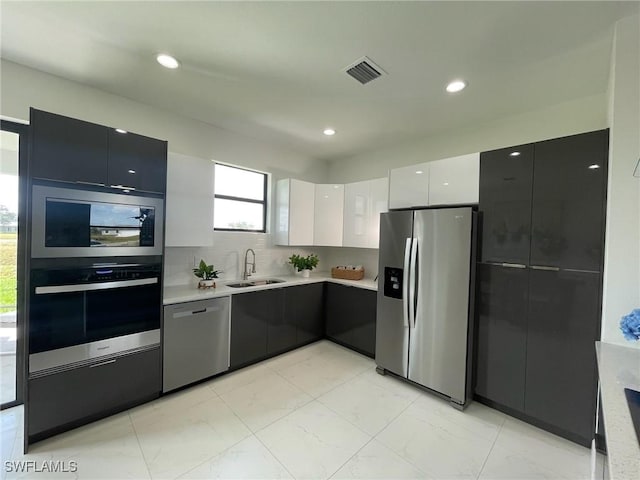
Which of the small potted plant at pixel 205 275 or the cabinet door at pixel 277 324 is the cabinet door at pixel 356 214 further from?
the small potted plant at pixel 205 275

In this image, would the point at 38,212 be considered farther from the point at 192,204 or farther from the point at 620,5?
the point at 620,5

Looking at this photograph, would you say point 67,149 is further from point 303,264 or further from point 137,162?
point 303,264

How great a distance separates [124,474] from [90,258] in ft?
4.72

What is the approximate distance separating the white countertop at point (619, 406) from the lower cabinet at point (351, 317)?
1.99 meters

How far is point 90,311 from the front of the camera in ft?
6.65

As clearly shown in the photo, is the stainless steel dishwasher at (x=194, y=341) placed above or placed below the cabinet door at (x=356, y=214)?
below

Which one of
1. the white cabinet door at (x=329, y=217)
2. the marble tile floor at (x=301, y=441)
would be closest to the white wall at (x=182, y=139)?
the white cabinet door at (x=329, y=217)

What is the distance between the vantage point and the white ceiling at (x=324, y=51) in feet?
5.16

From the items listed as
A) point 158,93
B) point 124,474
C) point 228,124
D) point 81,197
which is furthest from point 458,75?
point 124,474

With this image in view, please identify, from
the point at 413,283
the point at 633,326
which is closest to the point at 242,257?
the point at 413,283

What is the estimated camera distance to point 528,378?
216cm

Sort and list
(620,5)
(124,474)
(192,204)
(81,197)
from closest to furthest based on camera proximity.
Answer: (620,5) < (124,474) < (81,197) < (192,204)

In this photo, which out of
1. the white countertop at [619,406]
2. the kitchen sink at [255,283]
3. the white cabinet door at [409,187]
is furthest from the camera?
the kitchen sink at [255,283]

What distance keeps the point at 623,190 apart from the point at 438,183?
127cm
